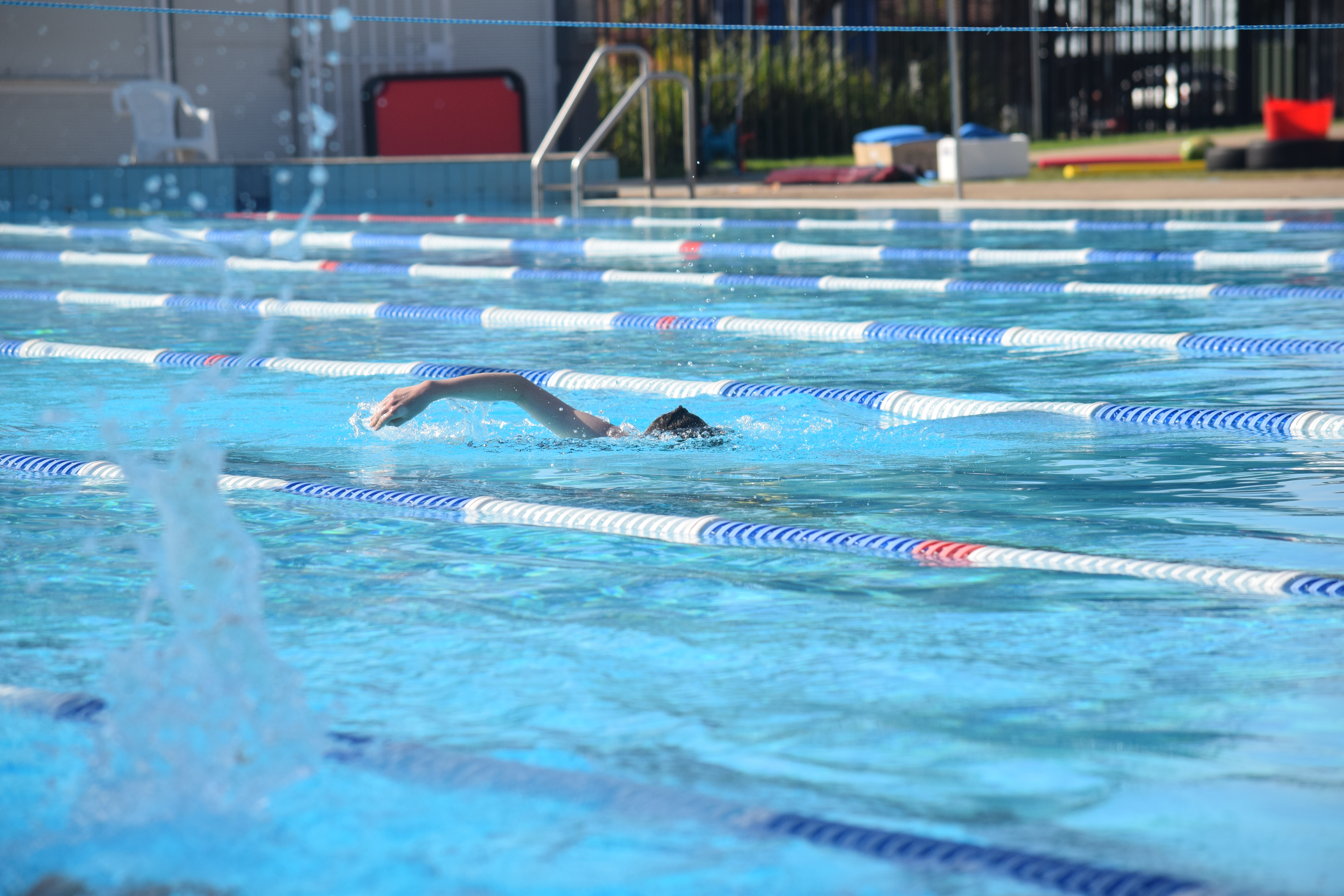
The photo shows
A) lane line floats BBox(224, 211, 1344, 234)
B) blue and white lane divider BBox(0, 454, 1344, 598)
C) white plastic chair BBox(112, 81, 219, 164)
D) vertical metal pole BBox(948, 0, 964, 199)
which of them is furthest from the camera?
white plastic chair BBox(112, 81, 219, 164)

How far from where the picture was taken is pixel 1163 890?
6.24 feet

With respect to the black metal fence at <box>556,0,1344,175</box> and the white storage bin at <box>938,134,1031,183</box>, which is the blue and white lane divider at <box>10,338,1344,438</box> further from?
the white storage bin at <box>938,134,1031,183</box>

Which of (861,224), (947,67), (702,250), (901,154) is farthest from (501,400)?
(947,67)

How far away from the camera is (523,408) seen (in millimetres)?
4980

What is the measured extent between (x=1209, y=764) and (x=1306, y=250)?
26.2ft

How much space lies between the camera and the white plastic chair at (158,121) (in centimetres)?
1697

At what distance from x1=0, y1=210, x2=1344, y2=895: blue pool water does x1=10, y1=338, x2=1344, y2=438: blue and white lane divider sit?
0.10m

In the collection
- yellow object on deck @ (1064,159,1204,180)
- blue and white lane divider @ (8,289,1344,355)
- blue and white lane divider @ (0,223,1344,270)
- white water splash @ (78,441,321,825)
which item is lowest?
white water splash @ (78,441,321,825)

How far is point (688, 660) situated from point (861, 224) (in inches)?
389

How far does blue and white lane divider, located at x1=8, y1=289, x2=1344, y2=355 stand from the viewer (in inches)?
253

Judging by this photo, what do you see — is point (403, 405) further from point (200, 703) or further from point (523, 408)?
point (200, 703)

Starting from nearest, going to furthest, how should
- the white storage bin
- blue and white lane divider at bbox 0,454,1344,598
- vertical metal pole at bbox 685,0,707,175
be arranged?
blue and white lane divider at bbox 0,454,1344,598 → the white storage bin → vertical metal pole at bbox 685,0,707,175

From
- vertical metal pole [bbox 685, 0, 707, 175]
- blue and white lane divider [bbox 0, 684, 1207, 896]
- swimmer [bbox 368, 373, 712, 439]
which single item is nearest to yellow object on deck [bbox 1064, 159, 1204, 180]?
vertical metal pole [bbox 685, 0, 707, 175]

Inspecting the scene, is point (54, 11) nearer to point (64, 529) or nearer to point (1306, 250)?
point (1306, 250)
